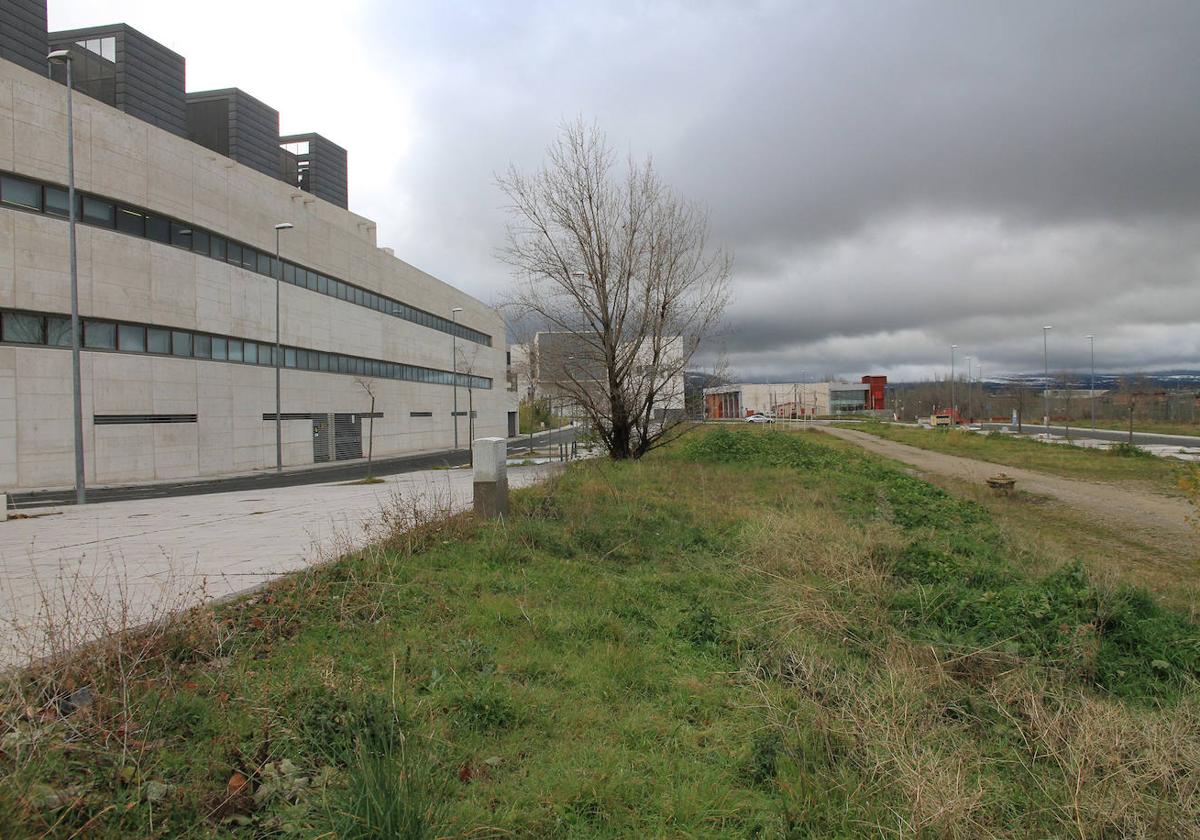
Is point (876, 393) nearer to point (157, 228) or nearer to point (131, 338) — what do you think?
point (157, 228)

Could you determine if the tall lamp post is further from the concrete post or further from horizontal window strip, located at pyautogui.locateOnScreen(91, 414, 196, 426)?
the concrete post

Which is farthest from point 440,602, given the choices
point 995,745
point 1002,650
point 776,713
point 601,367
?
point 601,367

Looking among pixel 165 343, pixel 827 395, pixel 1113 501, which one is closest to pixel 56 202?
pixel 165 343

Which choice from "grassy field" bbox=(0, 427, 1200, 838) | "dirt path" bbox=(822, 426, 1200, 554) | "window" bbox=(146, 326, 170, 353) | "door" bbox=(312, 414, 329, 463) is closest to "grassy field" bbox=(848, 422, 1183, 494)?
"dirt path" bbox=(822, 426, 1200, 554)

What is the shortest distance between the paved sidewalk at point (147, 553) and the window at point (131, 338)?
1232cm

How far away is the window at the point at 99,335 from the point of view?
2312 cm

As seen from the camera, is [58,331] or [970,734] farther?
[58,331]

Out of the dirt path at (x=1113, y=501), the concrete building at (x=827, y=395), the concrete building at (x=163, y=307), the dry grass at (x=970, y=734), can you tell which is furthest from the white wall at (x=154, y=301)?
the concrete building at (x=827, y=395)

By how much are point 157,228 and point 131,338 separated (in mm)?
4574

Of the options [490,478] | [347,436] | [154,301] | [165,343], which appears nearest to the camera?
[490,478]

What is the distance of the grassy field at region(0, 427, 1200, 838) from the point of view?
2895mm

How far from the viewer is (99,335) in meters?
23.5

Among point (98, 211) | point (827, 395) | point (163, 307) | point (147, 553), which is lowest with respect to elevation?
point (147, 553)

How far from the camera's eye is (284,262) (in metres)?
33.7
